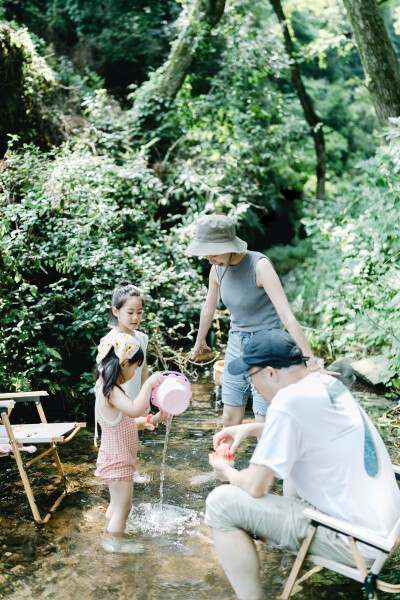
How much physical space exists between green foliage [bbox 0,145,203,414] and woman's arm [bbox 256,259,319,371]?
103 inches

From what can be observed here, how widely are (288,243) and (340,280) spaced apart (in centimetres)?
646

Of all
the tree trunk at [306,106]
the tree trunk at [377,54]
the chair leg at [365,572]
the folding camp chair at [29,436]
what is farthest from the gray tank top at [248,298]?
the tree trunk at [306,106]

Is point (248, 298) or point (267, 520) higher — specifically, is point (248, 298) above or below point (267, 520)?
above

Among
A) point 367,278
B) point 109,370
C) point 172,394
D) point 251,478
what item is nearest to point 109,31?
point 367,278

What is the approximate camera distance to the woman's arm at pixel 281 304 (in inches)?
142

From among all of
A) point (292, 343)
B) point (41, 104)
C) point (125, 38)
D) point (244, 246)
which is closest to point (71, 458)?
point (244, 246)

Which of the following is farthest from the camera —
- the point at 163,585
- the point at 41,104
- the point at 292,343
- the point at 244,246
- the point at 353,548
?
the point at 41,104

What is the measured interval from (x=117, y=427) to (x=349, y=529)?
5.45ft

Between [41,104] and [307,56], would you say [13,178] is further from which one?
[307,56]

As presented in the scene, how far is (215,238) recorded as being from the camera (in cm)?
387

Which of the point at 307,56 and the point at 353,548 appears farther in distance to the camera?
the point at 307,56

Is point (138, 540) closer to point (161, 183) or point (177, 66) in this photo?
point (161, 183)

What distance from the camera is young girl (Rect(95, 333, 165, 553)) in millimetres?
3553

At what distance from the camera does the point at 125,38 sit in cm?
1220
